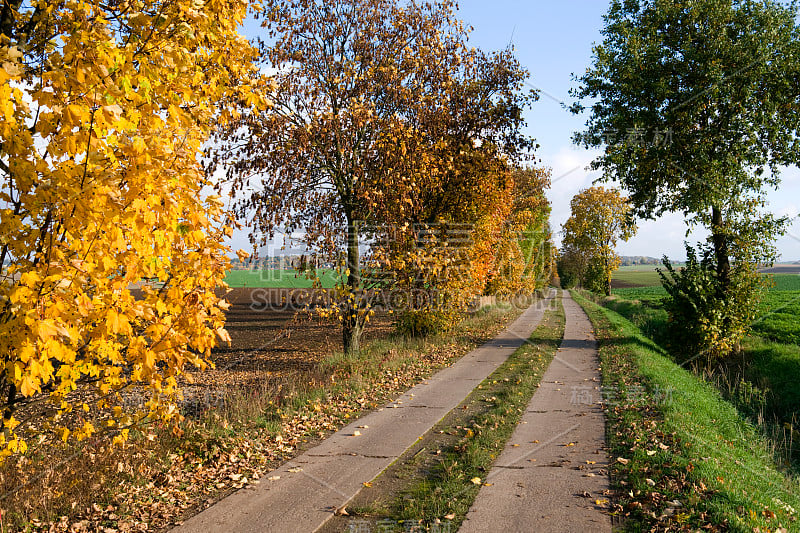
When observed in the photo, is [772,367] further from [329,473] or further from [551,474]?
[329,473]

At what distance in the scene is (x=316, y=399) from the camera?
364 inches

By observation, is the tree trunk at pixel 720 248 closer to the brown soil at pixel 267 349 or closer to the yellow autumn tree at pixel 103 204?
the brown soil at pixel 267 349

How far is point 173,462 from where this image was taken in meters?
6.32

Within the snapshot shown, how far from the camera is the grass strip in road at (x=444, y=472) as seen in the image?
5121mm

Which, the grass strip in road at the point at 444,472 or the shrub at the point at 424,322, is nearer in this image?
the grass strip in road at the point at 444,472

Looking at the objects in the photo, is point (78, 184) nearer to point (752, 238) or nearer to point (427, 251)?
point (427, 251)

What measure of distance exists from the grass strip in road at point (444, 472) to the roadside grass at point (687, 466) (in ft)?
5.08

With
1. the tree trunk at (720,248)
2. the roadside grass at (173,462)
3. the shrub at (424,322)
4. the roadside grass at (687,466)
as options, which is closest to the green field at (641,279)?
the tree trunk at (720,248)

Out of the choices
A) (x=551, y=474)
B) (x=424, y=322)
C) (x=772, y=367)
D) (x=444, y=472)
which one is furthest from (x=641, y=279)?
(x=444, y=472)

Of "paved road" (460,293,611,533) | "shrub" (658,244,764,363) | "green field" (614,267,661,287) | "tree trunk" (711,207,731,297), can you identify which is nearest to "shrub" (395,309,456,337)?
"paved road" (460,293,611,533)

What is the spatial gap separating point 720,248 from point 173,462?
17888 mm

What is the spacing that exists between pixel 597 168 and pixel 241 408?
1559 cm

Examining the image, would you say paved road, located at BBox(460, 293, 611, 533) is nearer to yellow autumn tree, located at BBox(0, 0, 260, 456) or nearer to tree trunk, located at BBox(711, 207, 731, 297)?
yellow autumn tree, located at BBox(0, 0, 260, 456)

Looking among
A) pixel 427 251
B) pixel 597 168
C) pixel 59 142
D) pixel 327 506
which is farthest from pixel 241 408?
pixel 597 168
